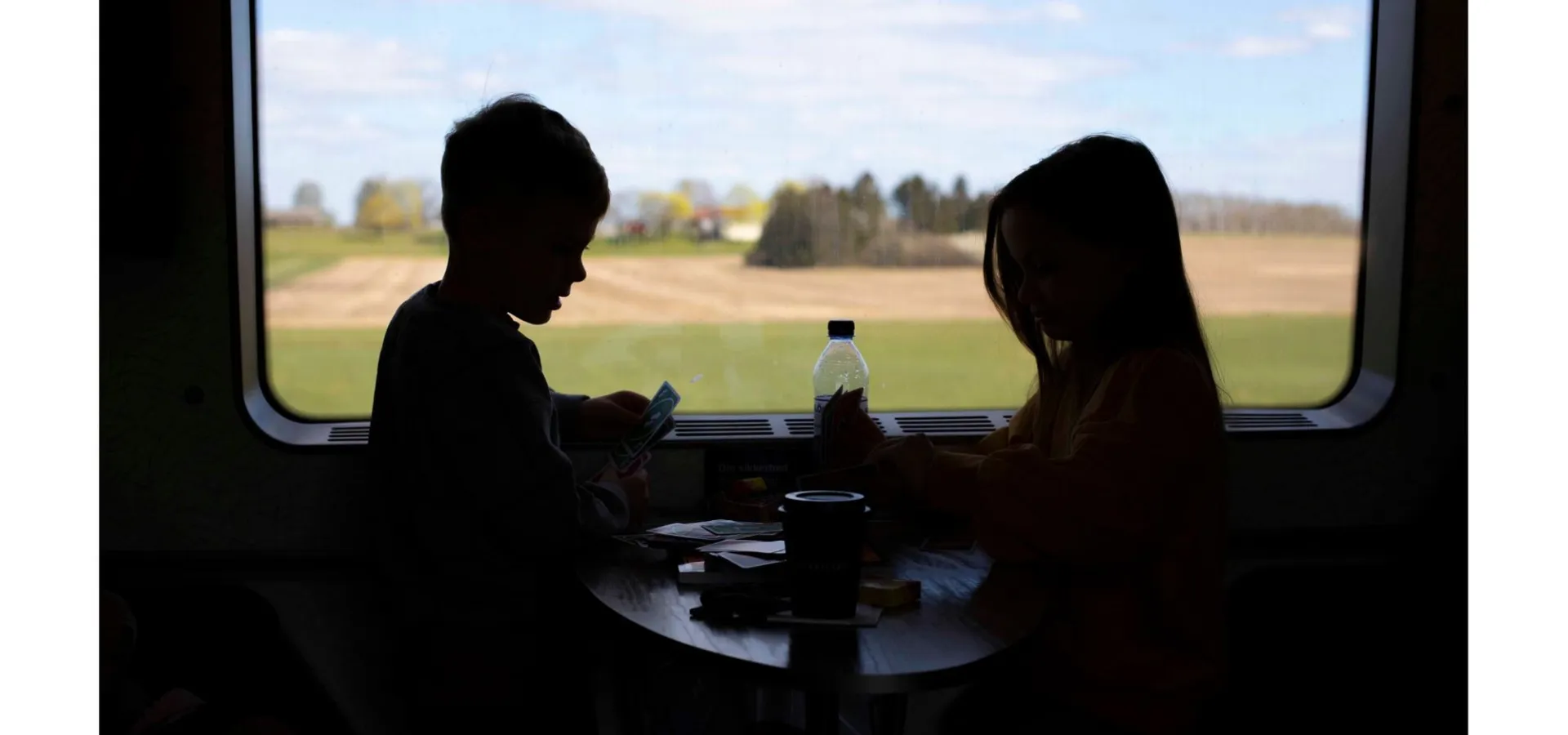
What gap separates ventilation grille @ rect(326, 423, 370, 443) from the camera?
2.54 meters

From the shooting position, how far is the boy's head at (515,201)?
1.80 meters

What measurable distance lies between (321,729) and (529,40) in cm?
152

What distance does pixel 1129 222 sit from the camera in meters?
1.73

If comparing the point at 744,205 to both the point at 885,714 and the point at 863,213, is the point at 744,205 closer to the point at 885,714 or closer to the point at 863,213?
the point at 863,213

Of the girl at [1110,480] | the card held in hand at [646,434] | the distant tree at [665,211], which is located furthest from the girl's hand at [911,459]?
the distant tree at [665,211]

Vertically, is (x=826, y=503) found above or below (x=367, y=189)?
below

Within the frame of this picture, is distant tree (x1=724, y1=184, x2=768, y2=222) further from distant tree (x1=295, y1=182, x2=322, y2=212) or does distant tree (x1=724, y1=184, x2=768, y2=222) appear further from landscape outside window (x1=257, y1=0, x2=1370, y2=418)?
distant tree (x1=295, y1=182, x2=322, y2=212)

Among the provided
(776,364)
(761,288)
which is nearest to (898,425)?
(776,364)

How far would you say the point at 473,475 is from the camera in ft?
5.46

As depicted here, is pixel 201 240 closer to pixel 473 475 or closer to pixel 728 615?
pixel 473 475

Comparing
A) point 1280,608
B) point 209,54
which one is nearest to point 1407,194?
point 1280,608

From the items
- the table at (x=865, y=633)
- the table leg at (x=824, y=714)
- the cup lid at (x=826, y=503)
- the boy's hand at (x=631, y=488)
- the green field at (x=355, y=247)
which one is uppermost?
the green field at (x=355, y=247)

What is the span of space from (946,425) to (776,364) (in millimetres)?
415

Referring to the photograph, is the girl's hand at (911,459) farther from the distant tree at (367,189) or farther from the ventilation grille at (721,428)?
the distant tree at (367,189)
